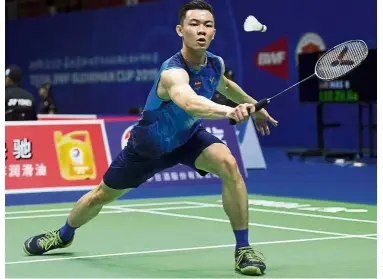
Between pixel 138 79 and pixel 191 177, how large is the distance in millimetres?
12042

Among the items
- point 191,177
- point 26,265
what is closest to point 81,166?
point 191,177

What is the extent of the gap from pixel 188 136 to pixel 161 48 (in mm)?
16962

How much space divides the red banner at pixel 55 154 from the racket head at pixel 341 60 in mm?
5254

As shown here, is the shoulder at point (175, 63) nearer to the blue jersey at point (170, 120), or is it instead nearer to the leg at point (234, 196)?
the blue jersey at point (170, 120)

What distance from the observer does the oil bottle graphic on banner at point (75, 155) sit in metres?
10.8

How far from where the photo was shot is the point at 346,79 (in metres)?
15.7

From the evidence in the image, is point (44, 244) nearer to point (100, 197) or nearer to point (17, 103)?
point (100, 197)

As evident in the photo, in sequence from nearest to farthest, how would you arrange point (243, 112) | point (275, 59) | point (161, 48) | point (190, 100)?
point (243, 112), point (190, 100), point (275, 59), point (161, 48)

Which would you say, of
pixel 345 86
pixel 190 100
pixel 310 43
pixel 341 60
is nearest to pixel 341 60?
pixel 341 60

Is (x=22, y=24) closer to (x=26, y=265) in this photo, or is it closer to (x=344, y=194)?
(x=344, y=194)

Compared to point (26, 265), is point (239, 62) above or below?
above

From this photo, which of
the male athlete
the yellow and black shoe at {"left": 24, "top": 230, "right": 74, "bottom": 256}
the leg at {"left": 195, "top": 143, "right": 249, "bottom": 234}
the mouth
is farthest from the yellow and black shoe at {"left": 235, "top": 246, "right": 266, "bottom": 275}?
the yellow and black shoe at {"left": 24, "top": 230, "right": 74, "bottom": 256}

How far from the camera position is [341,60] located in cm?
602

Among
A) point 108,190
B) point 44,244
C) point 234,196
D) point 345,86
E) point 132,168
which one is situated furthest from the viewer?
point 345,86
